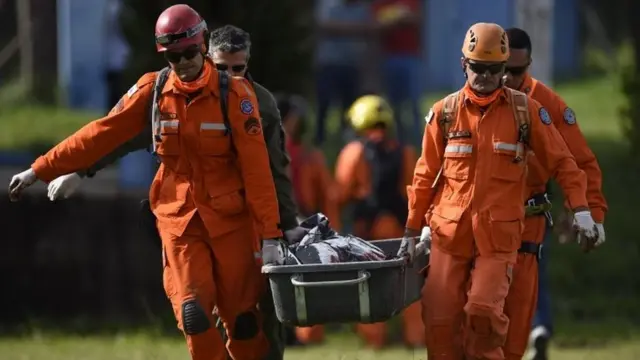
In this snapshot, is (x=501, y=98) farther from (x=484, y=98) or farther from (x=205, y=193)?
(x=205, y=193)

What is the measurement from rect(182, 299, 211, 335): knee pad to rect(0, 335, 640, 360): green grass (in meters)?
3.08

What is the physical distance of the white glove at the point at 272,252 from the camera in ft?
28.5

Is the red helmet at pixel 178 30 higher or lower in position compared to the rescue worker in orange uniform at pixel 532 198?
higher

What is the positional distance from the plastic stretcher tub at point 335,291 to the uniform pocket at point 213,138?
728mm

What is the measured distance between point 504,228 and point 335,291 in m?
1.10

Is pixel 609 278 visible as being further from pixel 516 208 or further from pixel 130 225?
pixel 516 208

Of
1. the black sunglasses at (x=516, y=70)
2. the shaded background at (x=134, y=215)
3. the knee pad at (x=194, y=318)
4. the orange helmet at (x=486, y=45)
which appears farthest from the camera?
the shaded background at (x=134, y=215)

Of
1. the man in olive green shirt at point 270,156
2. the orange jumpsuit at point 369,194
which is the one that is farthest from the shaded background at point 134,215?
the man in olive green shirt at point 270,156

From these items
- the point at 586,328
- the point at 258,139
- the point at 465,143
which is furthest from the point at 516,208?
the point at 586,328

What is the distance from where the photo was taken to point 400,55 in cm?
2227

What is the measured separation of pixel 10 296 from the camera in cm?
1514

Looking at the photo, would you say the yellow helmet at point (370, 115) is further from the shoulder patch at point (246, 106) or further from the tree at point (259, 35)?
the shoulder patch at point (246, 106)

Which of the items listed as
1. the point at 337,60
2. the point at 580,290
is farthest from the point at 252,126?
the point at 337,60

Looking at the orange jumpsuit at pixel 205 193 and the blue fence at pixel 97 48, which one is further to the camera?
the blue fence at pixel 97 48
